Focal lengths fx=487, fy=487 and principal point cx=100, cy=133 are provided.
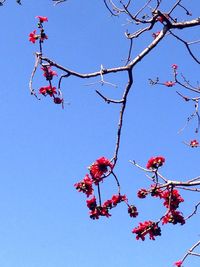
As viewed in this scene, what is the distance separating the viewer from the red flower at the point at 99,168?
4380mm

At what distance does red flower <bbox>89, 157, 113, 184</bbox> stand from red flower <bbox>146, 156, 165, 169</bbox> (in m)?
0.52

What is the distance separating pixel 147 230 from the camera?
4.57 meters

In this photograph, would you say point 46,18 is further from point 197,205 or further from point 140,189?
point 197,205

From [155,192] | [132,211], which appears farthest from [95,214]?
[155,192]

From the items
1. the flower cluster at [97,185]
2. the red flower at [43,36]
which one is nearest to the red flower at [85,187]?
the flower cluster at [97,185]

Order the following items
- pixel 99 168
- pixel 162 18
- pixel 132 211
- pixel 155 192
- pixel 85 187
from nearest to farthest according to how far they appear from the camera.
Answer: pixel 162 18, pixel 99 168, pixel 155 192, pixel 85 187, pixel 132 211

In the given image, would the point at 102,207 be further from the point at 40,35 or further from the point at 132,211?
the point at 40,35

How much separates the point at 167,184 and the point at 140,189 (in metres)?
0.54

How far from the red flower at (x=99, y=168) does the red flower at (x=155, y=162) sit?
519 millimetres

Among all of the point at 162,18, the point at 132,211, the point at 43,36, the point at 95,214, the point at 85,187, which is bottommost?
the point at 95,214

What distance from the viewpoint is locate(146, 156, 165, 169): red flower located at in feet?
15.5

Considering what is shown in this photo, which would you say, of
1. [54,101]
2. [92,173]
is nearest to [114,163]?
[92,173]

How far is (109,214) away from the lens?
4.61m

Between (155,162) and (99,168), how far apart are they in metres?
0.63
